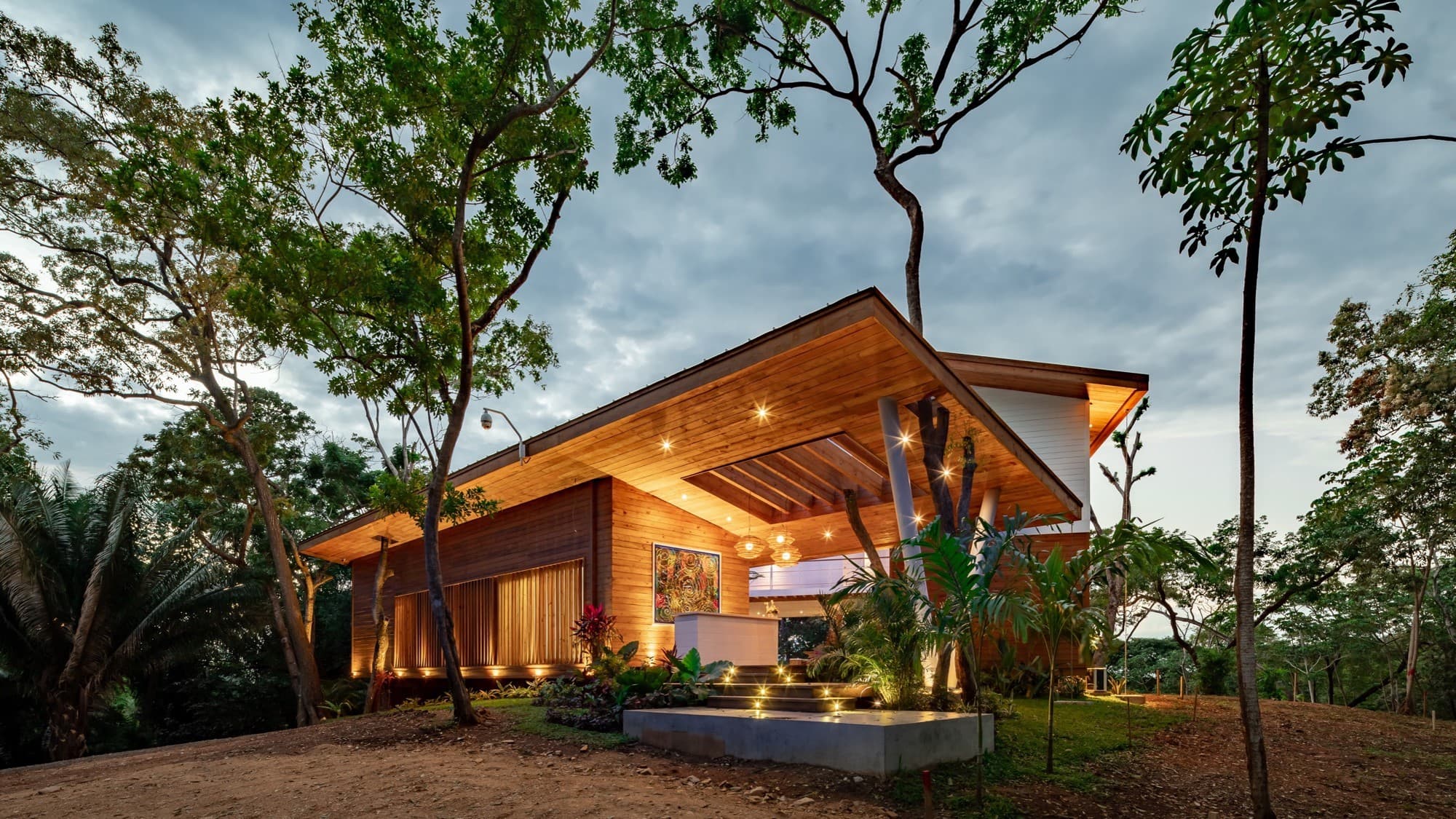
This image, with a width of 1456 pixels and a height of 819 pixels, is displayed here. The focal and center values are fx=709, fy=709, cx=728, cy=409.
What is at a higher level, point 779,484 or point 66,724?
point 779,484

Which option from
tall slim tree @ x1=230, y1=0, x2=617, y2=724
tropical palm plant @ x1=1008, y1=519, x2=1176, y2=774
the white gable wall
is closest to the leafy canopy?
tropical palm plant @ x1=1008, y1=519, x2=1176, y2=774

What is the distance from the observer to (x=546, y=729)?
7.97m

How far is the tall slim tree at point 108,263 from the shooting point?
1173 centimetres

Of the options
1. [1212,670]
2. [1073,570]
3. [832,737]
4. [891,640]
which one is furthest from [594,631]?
[1212,670]

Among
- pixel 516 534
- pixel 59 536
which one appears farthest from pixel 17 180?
pixel 516 534

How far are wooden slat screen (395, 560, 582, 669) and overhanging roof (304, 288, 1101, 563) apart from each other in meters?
1.71

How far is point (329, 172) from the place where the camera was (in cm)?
985

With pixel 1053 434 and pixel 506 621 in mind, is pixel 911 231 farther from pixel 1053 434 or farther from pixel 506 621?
pixel 506 621

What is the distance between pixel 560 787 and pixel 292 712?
1917cm

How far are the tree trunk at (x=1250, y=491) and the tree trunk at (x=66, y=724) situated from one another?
17.6m

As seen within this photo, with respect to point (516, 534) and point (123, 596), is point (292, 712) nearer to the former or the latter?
point (123, 596)

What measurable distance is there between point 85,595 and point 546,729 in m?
11.8

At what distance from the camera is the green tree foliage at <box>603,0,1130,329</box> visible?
12828 mm

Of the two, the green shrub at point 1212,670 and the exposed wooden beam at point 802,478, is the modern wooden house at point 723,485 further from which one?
the green shrub at point 1212,670
